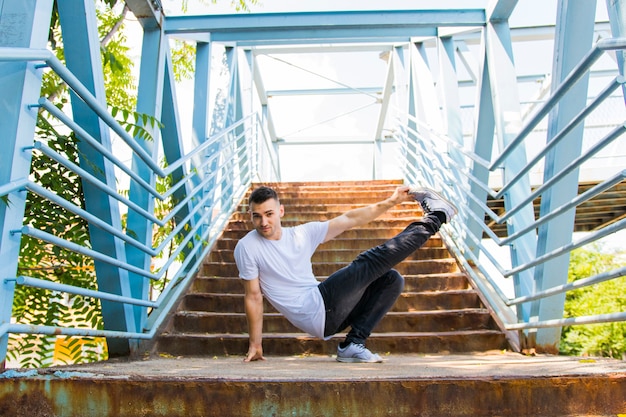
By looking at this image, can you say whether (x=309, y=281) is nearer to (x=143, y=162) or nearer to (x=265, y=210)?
(x=265, y=210)

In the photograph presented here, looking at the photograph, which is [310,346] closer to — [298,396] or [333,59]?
[298,396]

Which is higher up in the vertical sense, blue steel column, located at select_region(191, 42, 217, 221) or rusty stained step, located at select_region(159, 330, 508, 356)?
blue steel column, located at select_region(191, 42, 217, 221)

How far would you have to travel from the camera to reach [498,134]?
15.1ft


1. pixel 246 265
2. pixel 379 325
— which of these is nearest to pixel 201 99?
pixel 379 325

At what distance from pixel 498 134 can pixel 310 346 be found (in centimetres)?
225

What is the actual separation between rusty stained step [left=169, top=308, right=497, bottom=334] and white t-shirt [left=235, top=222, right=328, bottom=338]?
916 millimetres

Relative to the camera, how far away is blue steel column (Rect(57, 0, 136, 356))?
2.86 meters

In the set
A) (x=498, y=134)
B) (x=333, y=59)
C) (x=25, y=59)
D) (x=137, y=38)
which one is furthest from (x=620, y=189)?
(x=25, y=59)

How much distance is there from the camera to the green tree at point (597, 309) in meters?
8.66

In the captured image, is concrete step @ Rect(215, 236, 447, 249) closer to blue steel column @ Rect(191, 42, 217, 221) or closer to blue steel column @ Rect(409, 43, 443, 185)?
blue steel column @ Rect(409, 43, 443, 185)

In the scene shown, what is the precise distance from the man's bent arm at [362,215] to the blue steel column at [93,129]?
1118 mm

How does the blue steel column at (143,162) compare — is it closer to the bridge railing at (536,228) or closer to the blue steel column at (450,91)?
the bridge railing at (536,228)

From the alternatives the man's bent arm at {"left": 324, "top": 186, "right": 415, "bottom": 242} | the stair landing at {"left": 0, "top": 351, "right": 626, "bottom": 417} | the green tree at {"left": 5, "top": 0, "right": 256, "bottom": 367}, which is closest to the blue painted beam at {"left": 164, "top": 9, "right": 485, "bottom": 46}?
the green tree at {"left": 5, "top": 0, "right": 256, "bottom": 367}

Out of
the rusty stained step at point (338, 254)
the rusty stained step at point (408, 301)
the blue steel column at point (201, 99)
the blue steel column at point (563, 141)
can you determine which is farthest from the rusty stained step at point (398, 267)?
the blue steel column at point (563, 141)
